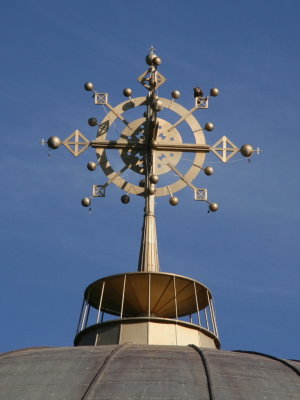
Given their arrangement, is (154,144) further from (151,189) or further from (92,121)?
(92,121)

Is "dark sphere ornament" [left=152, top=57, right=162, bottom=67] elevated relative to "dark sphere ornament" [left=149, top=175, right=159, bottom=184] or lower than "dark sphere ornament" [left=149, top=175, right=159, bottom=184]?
elevated

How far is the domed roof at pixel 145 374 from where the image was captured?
108 ft

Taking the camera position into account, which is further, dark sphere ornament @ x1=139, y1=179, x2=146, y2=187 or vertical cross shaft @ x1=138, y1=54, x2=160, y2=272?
dark sphere ornament @ x1=139, y1=179, x2=146, y2=187

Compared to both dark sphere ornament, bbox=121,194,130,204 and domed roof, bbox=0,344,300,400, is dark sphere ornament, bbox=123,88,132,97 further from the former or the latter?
domed roof, bbox=0,344,300,400

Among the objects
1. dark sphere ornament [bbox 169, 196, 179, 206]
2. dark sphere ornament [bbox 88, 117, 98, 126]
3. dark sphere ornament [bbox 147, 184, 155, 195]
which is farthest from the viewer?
dark sphere ornament [bbox 88, 117, 98, 126]

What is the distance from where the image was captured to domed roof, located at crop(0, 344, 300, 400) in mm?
32781

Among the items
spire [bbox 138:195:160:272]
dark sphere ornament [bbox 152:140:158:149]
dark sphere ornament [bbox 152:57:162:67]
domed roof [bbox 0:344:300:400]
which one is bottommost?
domed roof [bbox 0:344:300:400]

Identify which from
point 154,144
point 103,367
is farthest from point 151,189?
point 103,367

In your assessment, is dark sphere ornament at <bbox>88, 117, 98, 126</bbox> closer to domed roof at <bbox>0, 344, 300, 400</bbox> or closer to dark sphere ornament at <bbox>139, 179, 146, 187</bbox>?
dark sphere ornament at <bbox>139, 179, 146, 187</bbox>

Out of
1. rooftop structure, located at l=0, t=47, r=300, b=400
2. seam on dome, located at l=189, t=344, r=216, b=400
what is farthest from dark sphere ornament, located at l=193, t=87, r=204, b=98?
seam on dome, located at l=189, t=344, r=216, b=400

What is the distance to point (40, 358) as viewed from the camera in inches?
1438

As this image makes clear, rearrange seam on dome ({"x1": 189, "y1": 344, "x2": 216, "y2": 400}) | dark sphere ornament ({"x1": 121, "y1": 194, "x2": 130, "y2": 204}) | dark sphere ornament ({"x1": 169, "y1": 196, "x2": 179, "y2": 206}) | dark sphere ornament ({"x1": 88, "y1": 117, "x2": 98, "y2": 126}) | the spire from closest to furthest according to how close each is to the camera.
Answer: seam on dome ({"x1": 189, "y1": 344, "x2": 216, "y2": 400}) → the spire → dark sphere ornament ({"x1": 169, "y1": 196, "x2": 179, "y2": 206}) → dark sphere ornament ({"x1": 121, "y1": 194, "x2": 130, "y2": 204}) → dark sphere ornament ({"x1": 88, "y1": 117, "x2": 98, "y2": 126})

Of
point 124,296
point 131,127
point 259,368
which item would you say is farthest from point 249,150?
point 259,368

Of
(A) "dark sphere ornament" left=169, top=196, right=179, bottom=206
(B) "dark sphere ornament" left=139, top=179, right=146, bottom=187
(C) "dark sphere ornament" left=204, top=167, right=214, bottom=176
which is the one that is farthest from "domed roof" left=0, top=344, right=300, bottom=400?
(C) "dark sphere ornament" left=204, top=167, right=214, bottom=176
